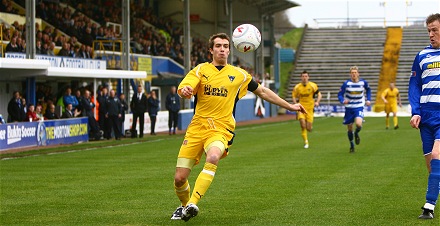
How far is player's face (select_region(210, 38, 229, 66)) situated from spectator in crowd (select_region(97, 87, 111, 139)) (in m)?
21.2

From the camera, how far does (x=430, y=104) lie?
392 inches

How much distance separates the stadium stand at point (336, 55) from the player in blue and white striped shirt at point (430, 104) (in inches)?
2269

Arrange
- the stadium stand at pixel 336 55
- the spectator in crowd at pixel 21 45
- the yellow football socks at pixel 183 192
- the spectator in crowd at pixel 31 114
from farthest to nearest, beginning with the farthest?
1. the stadium stand at pixel 336 55
2. the spectator in crowd at pixel 21 45
3. the spectator in crowd at pixel 31 114
4. the yellow football socks at pixel 183 192

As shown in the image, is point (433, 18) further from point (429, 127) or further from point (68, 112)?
point (68, 112)

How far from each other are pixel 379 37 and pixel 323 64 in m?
7.42

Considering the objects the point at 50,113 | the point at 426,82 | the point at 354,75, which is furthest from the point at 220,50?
the point at 50,113

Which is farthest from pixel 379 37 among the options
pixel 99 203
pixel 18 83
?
pixel 99 203

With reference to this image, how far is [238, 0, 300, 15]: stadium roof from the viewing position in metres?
60.6

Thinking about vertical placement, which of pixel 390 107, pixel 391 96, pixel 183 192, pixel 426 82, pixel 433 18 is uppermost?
pixel 433 18

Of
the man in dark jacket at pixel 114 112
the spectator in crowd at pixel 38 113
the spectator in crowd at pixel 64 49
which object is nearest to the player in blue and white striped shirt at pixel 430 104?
the spectator in crowd at pixel 38 113

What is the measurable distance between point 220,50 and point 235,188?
4220 millimetres

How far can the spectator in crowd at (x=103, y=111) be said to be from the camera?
3091 centimetres

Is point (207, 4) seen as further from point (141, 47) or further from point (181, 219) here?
point (181, 219)

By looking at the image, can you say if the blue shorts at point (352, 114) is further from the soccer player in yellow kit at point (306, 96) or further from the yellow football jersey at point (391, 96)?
the yellow football jersey at point (391, 96)
